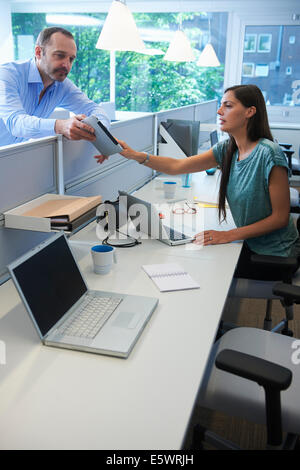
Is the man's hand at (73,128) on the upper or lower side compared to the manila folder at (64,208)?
upper

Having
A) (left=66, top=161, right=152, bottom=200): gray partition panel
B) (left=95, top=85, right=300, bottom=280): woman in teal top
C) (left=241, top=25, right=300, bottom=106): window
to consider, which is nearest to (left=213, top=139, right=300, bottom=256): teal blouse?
(left=95, top=85, right=300, bottom=280): woman in teal top

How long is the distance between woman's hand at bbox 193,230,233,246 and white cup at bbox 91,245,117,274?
48 centimetres

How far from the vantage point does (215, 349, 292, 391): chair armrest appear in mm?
1085

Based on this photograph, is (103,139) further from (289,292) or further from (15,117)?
(289,292)

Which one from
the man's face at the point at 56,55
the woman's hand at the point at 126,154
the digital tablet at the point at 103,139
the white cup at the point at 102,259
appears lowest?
the white cup at the point at 102,259

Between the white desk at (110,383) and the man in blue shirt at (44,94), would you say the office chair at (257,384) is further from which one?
the man in blue shirt at (44,94)

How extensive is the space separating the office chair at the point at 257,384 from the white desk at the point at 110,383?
12 centimetres

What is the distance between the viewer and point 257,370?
1114 mm

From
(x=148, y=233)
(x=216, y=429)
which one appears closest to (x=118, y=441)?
(x=216, y=429)

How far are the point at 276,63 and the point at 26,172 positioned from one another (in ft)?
18.1

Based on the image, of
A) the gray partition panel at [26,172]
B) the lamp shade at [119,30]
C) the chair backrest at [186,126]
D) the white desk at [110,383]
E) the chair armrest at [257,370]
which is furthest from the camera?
the chair backrest at [186,126]

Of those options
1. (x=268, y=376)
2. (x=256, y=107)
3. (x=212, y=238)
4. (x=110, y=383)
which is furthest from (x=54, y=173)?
(x=268, y=376)

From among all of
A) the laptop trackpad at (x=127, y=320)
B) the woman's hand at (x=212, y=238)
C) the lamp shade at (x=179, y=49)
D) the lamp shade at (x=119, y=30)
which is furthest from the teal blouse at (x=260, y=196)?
the lamp shade at (x=179, y=49)

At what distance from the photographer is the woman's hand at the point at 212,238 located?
1.93 meters
